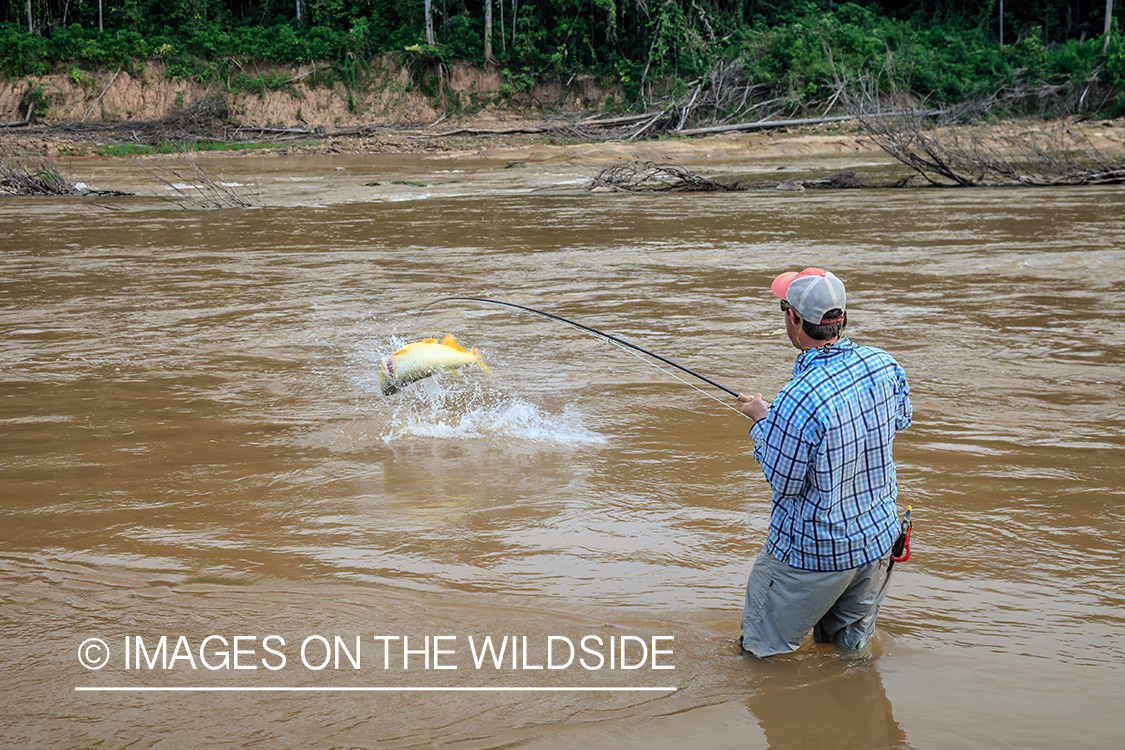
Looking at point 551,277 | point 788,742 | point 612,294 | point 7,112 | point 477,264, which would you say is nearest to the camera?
point 788,742

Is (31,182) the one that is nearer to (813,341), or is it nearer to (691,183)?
(691,183)

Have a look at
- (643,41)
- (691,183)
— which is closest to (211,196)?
(691,183)

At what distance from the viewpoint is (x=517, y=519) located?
4918 millimetres

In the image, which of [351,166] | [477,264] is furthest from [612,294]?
[351,166]

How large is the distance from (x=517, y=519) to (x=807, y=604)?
6.67ft

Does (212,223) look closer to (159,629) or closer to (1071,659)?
(159,629)

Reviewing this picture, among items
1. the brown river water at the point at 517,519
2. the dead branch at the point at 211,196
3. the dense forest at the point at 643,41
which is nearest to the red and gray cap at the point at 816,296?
the brown river water at the point at 517,519

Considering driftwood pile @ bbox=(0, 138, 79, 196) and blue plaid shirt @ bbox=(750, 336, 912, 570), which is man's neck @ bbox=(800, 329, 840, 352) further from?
driftwood pile @ bbox=(0, 138, 79, 196)

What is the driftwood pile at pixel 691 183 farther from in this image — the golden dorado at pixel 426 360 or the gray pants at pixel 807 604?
the gray pants at pixel 807 604

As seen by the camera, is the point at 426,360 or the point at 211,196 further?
the point at 211,196

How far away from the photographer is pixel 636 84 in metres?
39.0

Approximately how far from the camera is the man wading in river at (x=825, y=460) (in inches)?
116

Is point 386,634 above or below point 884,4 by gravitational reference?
below

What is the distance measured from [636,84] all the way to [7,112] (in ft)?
80.5
